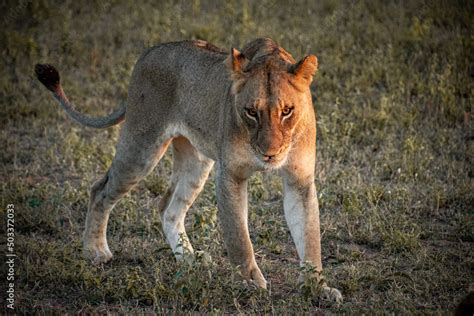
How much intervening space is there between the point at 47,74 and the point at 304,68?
2.17m

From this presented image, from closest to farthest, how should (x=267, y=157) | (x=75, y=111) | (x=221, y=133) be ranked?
(x=267, y=157) < (x=221, y=133) < (x=75, y=111)

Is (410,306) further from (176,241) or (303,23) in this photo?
(303,23)

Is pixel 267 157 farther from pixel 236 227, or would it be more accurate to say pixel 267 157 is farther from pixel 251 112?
pixel 236 227

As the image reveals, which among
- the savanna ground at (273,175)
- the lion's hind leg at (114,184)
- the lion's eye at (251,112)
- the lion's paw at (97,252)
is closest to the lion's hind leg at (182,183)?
the savanna ground at (273,175)

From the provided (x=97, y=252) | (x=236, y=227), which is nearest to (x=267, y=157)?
(x=236, y=227)

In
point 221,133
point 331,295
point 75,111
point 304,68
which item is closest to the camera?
point 304,68

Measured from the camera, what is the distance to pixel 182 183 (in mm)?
5719

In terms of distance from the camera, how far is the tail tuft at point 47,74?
222 inches

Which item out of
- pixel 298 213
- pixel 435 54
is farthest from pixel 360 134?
pixel 298 213

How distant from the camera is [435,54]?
8922 mm

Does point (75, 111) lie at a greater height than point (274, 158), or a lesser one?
greater

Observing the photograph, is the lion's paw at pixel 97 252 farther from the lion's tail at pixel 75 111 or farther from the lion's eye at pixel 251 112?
the lion's eye at pixel 251 112

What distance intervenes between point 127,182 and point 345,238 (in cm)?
161

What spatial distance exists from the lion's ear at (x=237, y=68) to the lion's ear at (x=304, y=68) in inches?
11.0
